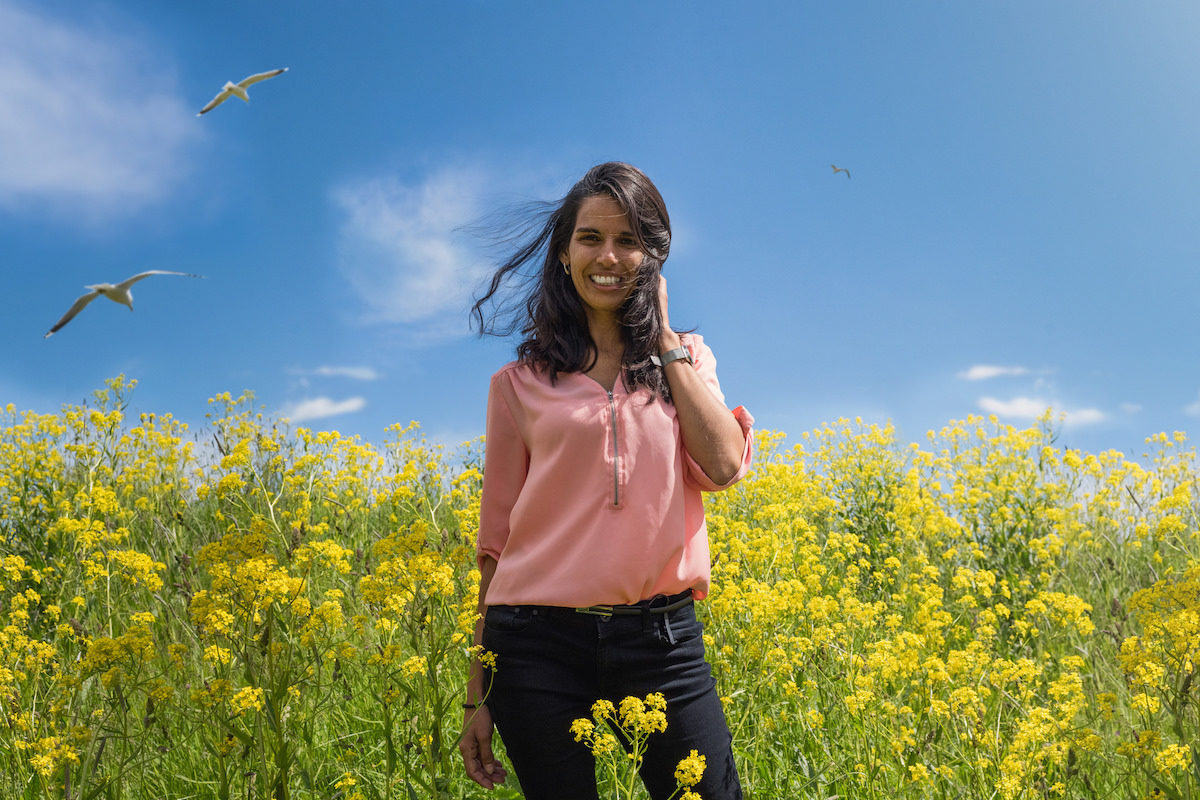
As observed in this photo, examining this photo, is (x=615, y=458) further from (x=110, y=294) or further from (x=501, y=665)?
(x=110, y=294)

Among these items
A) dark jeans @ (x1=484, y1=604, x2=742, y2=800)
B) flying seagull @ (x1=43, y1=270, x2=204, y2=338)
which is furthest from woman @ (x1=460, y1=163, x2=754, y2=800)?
flying seagull @ (x1=43, y1=270, x2=204, y2=338)

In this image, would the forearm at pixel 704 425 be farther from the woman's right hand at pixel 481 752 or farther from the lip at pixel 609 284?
the woman's right hand at pixel 481 752

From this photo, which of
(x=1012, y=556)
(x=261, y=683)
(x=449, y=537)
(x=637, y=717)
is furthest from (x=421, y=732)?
(x=1012, y=556)

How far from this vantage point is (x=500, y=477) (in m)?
2.43

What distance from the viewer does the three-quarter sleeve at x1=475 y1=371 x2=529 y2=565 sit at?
2.42m

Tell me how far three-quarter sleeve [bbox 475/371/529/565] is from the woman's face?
0.40 meters

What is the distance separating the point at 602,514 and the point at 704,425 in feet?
1.20

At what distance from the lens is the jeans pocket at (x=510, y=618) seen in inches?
84.7

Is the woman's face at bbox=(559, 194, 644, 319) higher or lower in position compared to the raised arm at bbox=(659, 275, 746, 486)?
higher

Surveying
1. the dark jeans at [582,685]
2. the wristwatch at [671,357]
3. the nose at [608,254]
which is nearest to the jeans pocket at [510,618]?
the dark jeans at [582,685]

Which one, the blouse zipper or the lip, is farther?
the lip

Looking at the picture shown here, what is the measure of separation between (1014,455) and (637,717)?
5666mm

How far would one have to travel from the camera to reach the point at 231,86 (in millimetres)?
2719

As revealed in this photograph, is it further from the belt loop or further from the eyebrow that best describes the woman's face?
the belt loop
